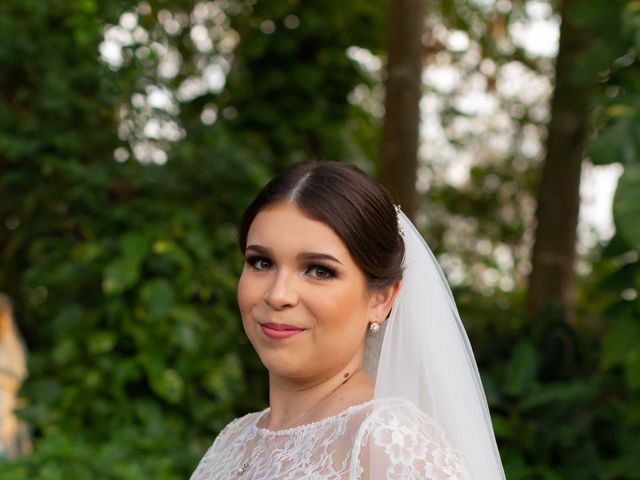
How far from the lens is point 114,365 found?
523 cm

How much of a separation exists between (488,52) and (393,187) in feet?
9.37

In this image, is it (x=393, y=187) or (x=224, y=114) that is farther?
(x=224, y=114)

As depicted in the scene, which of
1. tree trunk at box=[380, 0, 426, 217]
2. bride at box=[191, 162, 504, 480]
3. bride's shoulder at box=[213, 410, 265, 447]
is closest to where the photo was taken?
bride at box=[191, 162, 504, 480]

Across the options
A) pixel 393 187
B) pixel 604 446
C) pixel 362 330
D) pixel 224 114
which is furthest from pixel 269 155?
pixel 362 330

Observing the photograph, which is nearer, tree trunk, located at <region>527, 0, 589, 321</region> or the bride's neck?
the bride's neck

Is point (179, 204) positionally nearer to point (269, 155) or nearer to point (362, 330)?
point (269, 155)

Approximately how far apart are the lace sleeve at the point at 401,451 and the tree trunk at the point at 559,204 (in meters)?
4.01

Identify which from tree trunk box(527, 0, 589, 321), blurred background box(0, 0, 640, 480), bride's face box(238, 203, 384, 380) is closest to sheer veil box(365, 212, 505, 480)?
bride's face box(238, 203, 384, 380)

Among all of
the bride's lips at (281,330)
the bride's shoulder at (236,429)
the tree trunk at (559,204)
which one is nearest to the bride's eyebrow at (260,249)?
the bride's lips at (281,330)

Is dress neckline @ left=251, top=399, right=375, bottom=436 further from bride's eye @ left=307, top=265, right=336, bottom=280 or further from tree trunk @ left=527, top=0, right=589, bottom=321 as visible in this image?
tree trunk @ left=527, top=0, right=589, bottom=321

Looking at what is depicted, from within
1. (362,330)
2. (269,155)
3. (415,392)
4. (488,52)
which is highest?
(488,52)

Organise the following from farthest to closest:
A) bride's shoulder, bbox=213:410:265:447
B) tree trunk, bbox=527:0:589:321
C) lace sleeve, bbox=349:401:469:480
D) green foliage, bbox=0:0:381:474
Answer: tree trunk, bbox=527:0:589:321
green foliage, bbox=0:0:381:474
bride's shoulder, bbox=213:410:265:447
lace sleeve, bbox=349:401:469:480

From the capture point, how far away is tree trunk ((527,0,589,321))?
18.4ft

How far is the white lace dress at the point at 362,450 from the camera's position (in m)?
1.63
